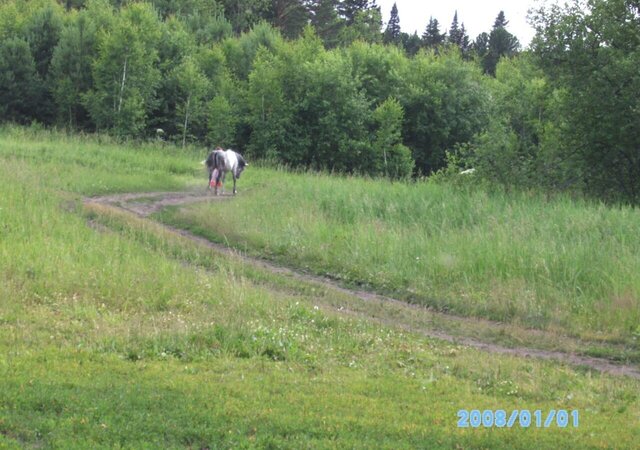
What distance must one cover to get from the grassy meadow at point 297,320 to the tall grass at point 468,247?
0.15ft

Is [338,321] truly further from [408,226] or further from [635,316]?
[408,226]

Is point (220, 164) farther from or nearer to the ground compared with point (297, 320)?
farther from the ground

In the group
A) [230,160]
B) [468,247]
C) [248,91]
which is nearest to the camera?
[468,247]

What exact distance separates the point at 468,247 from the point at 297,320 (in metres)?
5.23

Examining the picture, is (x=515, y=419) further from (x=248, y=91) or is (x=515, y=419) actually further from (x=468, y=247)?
(x=248, y=91)

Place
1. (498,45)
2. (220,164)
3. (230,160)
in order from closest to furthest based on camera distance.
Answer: (220,164), (230,160), (498,45)

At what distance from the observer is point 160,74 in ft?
151

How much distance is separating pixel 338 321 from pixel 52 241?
636 centimetres

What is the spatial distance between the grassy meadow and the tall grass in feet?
0.15

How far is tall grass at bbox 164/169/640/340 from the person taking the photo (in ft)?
38.6

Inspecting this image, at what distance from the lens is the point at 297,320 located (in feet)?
33.7

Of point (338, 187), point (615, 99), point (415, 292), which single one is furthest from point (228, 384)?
point (615, 99)

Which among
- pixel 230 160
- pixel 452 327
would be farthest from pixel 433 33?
pixel 452 327

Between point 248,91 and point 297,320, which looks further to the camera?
point 248,91
